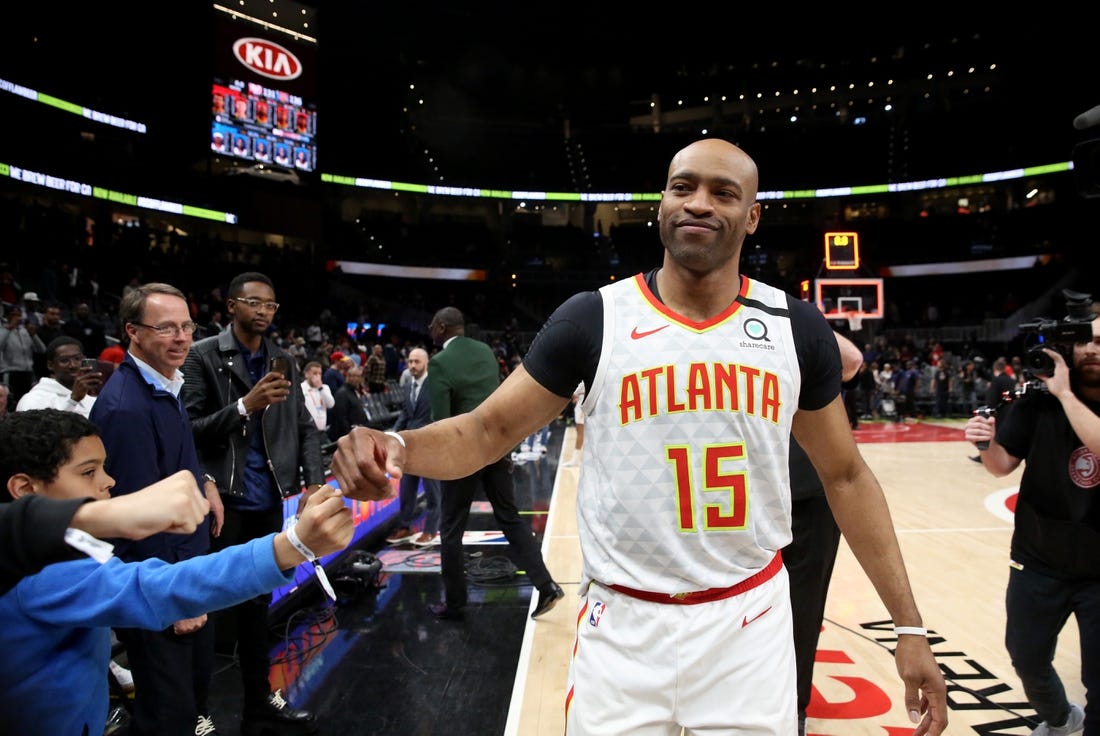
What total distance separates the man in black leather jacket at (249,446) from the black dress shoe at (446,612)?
145cm

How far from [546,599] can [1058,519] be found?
9.59 ft

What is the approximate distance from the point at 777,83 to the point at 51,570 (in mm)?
35691

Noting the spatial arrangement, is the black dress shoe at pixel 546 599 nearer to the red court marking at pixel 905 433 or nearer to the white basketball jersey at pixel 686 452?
the white basketball jersey at pixel 686 452

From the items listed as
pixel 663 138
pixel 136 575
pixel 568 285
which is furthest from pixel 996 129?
pixel 136 575

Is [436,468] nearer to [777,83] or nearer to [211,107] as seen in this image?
[211,107]

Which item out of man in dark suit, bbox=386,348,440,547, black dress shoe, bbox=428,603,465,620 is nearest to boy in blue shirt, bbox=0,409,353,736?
black dress shoe, bbox=428,603,465,620

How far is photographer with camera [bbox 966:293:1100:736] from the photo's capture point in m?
2.65

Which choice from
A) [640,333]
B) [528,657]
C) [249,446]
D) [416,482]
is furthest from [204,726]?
[416,482]

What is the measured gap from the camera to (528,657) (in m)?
4.05

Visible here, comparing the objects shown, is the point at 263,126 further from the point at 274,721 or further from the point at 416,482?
the point at 274,721

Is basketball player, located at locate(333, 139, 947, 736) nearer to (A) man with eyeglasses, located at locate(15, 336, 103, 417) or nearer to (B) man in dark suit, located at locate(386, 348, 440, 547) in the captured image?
(A) man with eyeglasses, located at locate(15, 336, 103, 417)

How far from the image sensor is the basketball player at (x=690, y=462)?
64.0 inches

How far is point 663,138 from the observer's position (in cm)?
3375

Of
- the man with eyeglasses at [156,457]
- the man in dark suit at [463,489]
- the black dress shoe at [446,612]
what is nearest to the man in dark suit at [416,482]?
the man in dark suit at [463,489]
